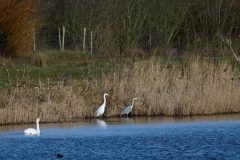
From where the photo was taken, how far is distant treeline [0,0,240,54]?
37125mm

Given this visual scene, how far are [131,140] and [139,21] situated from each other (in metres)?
18.6

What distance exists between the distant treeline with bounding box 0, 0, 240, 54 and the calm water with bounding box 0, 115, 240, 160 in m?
13.8

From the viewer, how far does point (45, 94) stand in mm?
23625

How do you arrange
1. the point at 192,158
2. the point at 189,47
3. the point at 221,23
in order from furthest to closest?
1. the point at 221,23
2. the point at 189,47
3. the point at 192,158

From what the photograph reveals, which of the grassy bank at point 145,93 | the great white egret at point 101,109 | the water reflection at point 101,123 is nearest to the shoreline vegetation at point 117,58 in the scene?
the grassy bank at point 145,93

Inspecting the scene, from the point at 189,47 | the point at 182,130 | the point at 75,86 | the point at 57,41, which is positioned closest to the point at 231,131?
the point at 182,130

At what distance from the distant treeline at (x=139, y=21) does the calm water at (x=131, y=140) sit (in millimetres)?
13774

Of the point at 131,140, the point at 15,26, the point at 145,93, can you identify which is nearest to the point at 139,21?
the point at 15,26

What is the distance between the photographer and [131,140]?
1986 centimetres

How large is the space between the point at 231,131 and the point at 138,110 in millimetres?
3865

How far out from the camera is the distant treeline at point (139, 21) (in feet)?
122

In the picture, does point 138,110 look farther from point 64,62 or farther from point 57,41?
point 57,41

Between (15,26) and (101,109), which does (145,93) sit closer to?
(101,109)

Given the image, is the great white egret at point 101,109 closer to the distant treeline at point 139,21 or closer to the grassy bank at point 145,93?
the grassy bank at point 145,93
